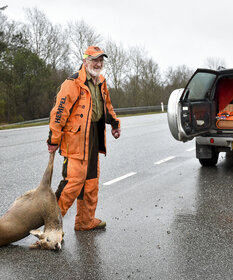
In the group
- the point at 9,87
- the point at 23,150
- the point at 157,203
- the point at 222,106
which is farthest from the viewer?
the point at 9,87

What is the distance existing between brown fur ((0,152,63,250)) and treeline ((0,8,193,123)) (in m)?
26.9

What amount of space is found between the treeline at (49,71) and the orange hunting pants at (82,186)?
26.5m

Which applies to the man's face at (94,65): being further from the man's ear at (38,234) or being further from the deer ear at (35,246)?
the deer ear at (35,246)

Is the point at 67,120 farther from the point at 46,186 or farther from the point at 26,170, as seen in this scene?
the point at 26,170

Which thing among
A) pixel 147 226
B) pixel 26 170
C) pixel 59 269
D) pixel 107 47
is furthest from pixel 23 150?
pixel 107 47

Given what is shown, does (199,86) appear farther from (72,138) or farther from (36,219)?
(36,219)

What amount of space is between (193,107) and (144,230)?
11.6 ft

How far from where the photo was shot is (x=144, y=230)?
418 centimetres

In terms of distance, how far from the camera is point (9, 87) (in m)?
31.8

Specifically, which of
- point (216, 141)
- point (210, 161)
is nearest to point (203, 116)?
point (216, 141)

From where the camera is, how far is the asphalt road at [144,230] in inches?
127

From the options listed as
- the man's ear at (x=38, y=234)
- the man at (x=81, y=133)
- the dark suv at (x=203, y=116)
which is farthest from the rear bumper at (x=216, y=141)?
the man's ear at (x=38, y=234)

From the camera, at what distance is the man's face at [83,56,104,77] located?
4164 millimetres

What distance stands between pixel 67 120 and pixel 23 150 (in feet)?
23.0
